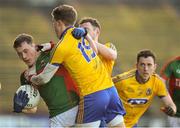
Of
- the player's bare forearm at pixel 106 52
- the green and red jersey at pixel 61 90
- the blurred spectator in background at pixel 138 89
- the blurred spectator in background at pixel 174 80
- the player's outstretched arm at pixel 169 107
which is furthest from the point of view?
the blurred spectator in background at pixel 174 80

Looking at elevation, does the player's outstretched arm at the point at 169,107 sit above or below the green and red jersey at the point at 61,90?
below

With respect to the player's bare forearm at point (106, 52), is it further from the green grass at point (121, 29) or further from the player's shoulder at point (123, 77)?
the green grass at point (121, 29)

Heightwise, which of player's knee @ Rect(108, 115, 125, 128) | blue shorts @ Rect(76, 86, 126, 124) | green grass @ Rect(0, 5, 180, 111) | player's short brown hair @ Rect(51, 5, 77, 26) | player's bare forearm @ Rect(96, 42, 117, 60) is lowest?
player's knee @ Rect(108, 115, 125, 128)

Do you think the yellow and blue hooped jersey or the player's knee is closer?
the yellow and blue hooped jersey

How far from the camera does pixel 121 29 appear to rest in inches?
926

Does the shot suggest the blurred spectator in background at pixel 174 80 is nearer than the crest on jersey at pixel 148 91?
No

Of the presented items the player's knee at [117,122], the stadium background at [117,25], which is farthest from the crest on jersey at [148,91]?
the stadium background at [117,25]

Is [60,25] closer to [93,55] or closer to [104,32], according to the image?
[93,55]

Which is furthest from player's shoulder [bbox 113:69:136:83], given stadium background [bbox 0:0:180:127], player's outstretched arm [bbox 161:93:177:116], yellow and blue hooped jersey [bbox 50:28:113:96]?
stadium background [bbox 0:0:180:127]

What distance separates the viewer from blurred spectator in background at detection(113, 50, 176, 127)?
8484mm

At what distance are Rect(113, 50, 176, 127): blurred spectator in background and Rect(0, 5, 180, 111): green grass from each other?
11678 mm

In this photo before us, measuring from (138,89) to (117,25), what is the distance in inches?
599

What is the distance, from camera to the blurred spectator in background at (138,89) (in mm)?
8484

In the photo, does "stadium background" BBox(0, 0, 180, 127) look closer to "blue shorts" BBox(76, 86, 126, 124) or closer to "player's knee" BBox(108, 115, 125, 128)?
"player's knee" BBox(108, 115, 125, 128)
